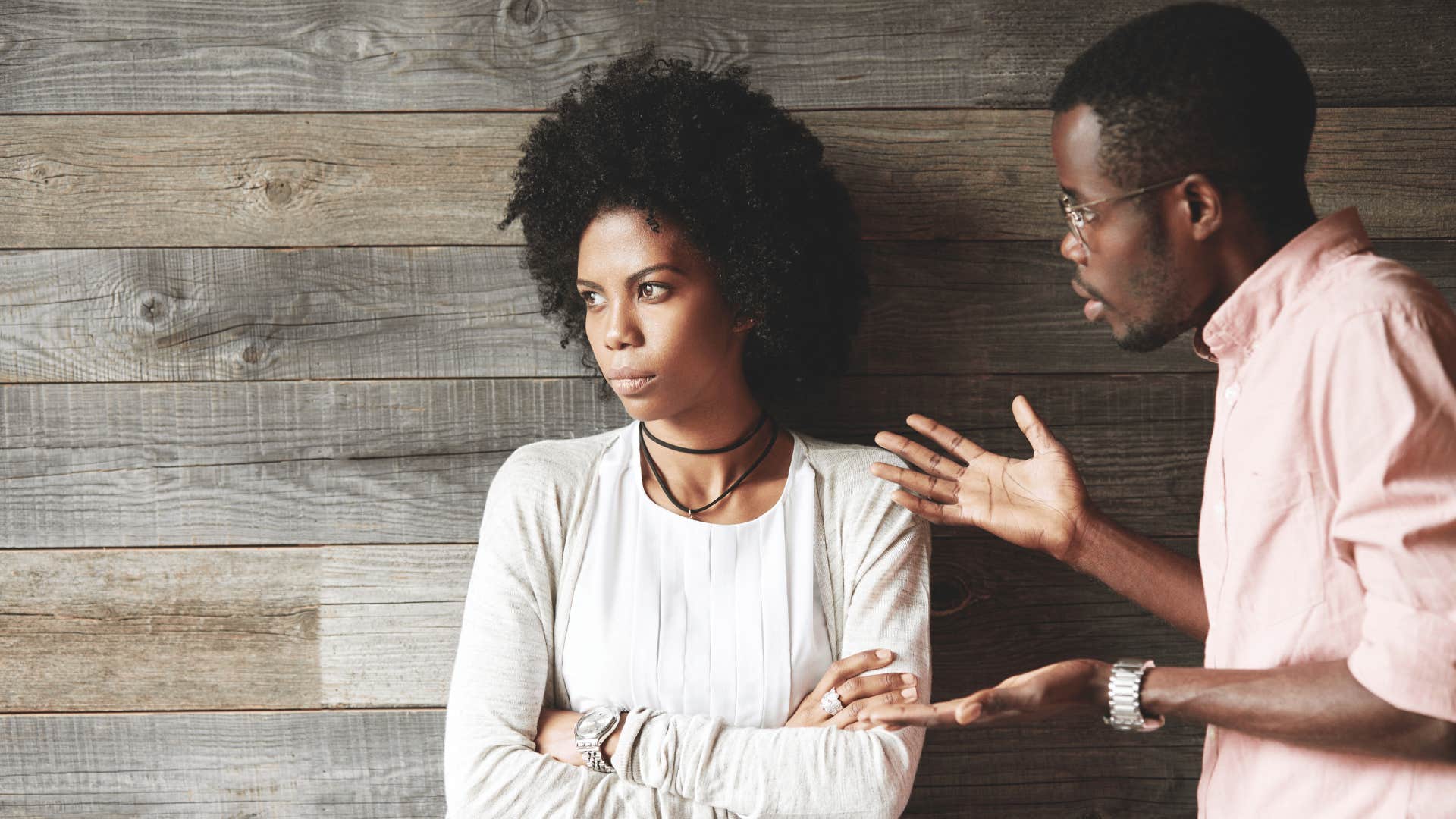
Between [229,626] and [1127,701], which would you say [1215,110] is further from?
[229,626]

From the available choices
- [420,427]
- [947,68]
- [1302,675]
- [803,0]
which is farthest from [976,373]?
[420,427]

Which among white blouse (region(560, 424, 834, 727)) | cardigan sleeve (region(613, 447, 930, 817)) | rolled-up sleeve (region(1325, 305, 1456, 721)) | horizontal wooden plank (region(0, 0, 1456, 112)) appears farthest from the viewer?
horizontal wooden plank (region(0, 0, 1456, 112))

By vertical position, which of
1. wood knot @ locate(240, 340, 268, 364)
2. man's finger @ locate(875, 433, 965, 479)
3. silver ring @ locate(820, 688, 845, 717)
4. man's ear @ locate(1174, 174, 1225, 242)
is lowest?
silver ring @ locate(820, 688, 845, 717)

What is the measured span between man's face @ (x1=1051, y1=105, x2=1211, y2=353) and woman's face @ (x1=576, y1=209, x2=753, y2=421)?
0.52 meters

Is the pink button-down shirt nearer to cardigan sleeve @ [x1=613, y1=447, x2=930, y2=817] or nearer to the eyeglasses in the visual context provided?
the eyeglasses

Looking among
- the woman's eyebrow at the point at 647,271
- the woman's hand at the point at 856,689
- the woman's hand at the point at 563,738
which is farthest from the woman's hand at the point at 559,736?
the woman's eyebrow at the point at 647,271

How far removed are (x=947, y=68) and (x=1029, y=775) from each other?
1.26 m

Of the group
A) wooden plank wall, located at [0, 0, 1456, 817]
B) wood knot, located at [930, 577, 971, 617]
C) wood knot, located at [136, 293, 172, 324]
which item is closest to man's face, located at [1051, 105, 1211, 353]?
wooden plank wall, located at [0, 0, 1456, 817]

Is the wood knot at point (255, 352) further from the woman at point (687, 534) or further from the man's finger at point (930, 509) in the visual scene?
the man's finger at point (930, 509)

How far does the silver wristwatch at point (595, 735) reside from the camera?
1408 mm

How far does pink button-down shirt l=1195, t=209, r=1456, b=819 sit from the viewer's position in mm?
935

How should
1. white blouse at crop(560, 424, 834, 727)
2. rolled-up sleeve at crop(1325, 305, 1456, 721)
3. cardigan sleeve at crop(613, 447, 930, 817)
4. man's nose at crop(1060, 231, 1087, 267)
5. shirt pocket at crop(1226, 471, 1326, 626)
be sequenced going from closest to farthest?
rolled-up sleeve at crop(1325, 305, 1456, 721) < shirt pocket at crop(1226, 471, 1326, 626) < man's nose at crop(1060, 231, 1087, 267) < cardigan sleeve at crop(613, 447, 930, 817) < white blouse at crop(560, 424, 834, 727)

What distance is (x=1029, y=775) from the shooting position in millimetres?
1846

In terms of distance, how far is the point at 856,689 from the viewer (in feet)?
4.58
